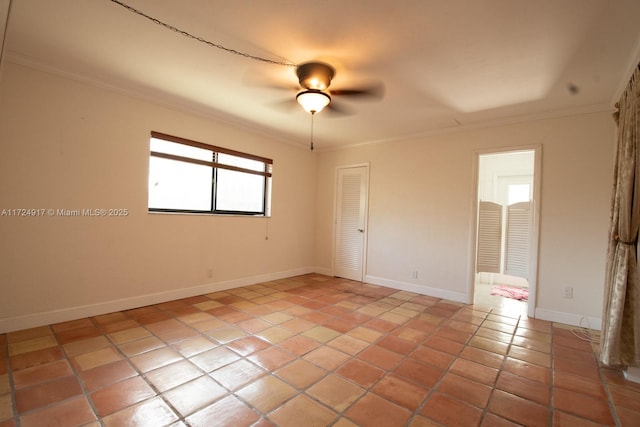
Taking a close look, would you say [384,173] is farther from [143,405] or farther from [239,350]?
[143,405]

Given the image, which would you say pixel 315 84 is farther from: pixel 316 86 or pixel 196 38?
pixel 196 38

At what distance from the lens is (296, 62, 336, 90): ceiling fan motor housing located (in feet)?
8.23

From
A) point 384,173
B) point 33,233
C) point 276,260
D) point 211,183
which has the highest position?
point 384,173

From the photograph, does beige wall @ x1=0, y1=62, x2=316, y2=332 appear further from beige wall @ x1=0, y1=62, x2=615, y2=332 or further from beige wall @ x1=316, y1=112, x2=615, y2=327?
beige wall @ x1=316, y1=112, x2=615, y2=327

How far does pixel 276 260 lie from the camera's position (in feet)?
16.8

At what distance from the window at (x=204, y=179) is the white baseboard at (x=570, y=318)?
4.26m

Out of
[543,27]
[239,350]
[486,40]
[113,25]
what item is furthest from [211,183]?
[543,27]

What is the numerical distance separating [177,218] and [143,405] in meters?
2.47

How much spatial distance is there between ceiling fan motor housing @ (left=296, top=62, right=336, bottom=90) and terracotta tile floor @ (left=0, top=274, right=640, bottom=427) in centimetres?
247

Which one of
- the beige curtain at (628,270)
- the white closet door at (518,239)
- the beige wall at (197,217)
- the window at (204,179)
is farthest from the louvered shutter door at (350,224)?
the beige curtain at (628,270)

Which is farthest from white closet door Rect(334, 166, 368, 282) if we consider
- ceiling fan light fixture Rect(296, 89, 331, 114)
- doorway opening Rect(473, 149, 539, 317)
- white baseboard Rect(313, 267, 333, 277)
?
ceiling fan light fixture Rect(296, 89, 331, 114)

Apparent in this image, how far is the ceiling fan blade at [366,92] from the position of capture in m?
2.71

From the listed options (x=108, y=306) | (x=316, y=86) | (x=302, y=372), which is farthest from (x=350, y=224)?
(x=108, y=306)

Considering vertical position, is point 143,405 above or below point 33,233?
below
